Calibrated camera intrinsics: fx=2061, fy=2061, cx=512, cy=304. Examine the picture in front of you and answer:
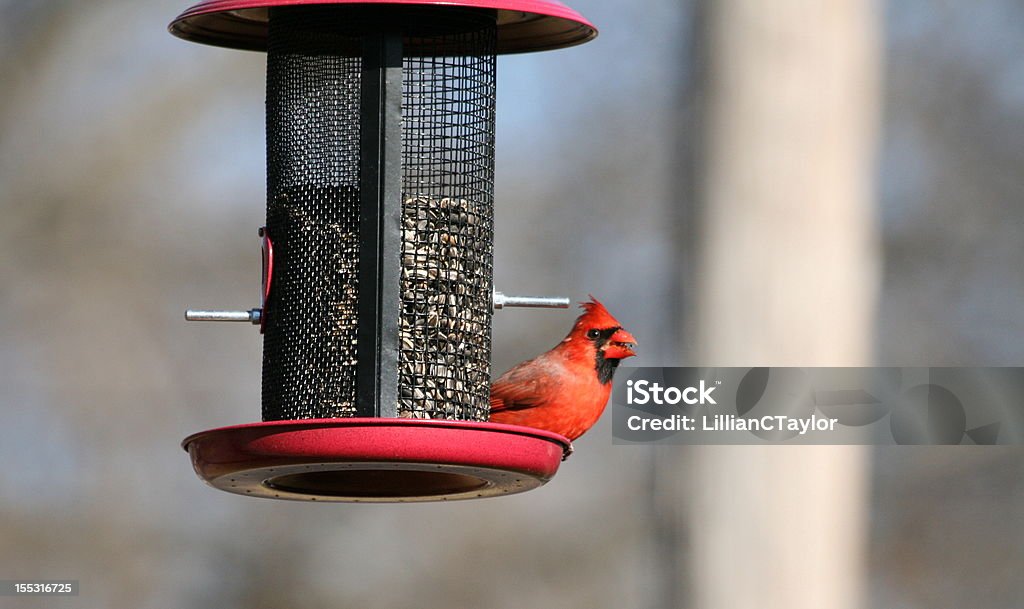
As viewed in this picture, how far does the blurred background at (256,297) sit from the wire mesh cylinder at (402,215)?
4850mm

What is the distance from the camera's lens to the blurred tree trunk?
6312 millimetres

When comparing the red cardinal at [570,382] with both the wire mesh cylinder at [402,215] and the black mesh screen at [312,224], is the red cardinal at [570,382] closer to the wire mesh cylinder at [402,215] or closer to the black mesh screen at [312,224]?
the wire mesh cylinder at [402,215]

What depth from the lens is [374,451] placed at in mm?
5457

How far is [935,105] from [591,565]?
3.40m

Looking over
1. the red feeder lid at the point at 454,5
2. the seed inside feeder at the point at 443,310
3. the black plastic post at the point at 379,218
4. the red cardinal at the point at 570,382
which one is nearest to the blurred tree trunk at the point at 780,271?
the red feeder lid at the point at 454,5

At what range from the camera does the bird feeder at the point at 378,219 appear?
6074 mm

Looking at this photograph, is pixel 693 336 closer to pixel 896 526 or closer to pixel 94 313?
pixel 896 526

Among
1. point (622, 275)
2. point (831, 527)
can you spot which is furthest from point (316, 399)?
point (622, 275)

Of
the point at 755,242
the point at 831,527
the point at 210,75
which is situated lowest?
the point at 831,527

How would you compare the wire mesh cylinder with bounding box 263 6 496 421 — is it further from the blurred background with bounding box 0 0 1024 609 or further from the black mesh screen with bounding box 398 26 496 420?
the blurred background with bounding box 0 0 1024 609

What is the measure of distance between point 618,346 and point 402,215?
6.54 feet

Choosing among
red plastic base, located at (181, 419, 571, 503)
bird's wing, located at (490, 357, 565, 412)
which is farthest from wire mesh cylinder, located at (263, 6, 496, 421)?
bird's wing, located at (490, 357, 565, 412)

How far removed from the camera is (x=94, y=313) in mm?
12234

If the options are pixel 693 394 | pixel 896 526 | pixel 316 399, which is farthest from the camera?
pixel 896 526
